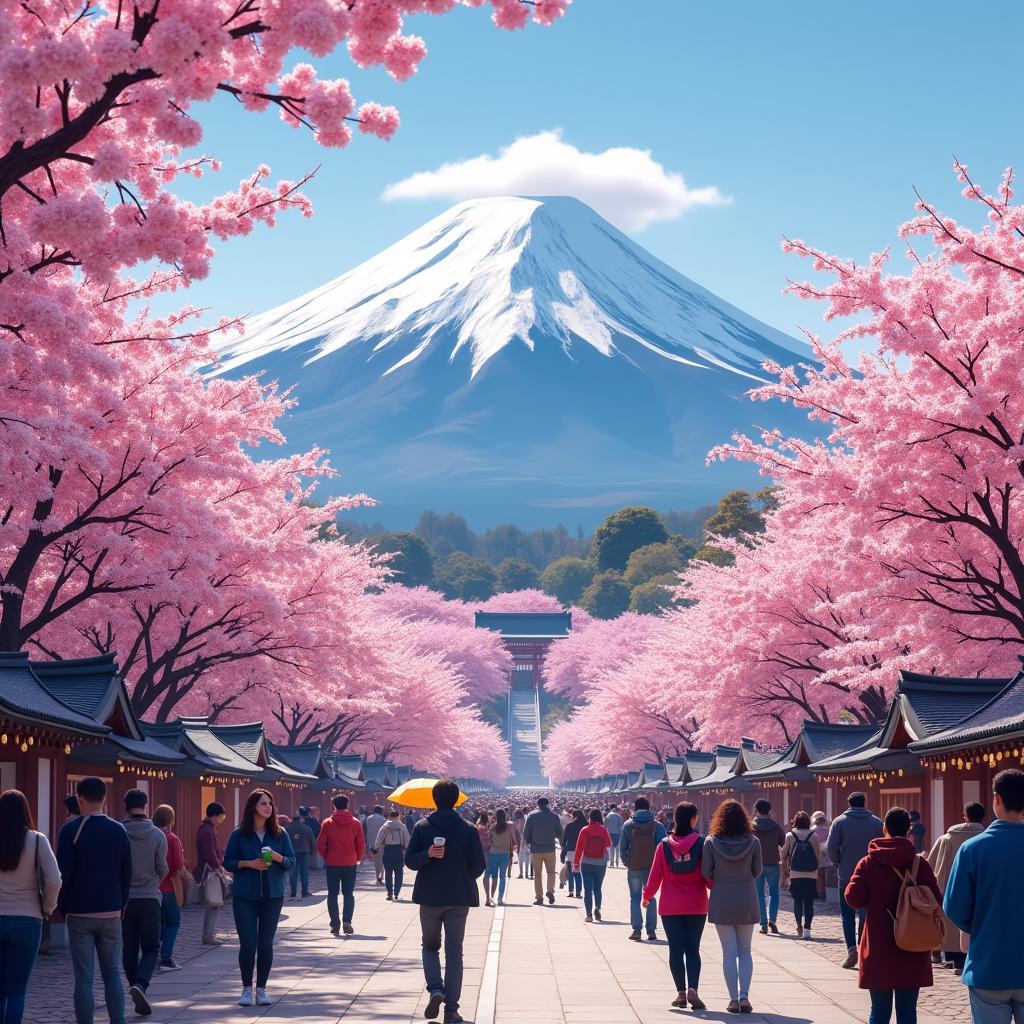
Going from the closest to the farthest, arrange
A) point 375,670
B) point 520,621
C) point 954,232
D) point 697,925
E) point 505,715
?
point 697,925 < point 954,232 < point 375,670 < point 505,715 < point 520,621

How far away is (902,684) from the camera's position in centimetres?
2223

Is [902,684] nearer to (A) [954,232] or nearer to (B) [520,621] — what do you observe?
(A) [954,232]

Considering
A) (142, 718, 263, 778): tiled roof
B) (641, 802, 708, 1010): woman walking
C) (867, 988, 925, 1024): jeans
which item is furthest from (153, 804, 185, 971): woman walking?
(142, 718, 263, 778): tiled roof

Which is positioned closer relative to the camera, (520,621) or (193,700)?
(193,700)

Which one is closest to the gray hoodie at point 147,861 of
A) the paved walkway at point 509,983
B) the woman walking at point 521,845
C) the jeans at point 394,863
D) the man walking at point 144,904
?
the man walking at point 144,904

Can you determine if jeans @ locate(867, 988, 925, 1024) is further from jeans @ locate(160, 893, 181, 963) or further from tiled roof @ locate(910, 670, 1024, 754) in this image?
jeans @ locate(160, 893, 181, 963)

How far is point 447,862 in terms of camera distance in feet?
42.1

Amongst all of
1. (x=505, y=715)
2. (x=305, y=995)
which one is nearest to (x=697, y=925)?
(x=305, y=995)

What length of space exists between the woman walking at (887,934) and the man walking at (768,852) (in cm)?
963

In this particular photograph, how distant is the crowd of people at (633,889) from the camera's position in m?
8.55

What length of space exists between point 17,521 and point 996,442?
513 inches

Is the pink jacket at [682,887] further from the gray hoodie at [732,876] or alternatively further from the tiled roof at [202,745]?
the tiled roof at [202,745]

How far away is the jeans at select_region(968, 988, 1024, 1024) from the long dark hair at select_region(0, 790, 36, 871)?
5.69m

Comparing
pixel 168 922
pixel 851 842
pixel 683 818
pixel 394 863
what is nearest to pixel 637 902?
pixel 851 842
